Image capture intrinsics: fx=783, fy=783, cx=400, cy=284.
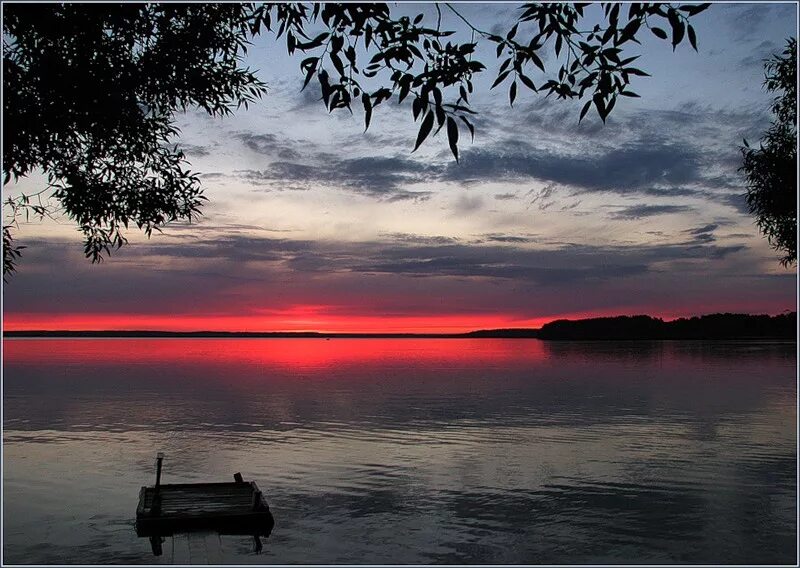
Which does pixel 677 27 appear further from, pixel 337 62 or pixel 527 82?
pixel 337 62

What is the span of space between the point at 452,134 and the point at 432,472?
25.9m

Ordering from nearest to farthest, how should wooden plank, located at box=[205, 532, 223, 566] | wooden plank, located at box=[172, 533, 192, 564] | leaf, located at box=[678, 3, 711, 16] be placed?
leaf, located at box=[678, 3, 711, 16]
wooden plank, located at box=[172, 533, 192, 564]
wooden plank, located at box=[205, 532, 223, 566]

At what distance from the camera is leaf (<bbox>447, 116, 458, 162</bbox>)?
6316mm

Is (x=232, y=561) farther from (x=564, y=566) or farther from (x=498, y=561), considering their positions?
(x=564, y=566)

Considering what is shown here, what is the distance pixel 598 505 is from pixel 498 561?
690 cm

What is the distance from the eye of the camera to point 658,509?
2445 cm

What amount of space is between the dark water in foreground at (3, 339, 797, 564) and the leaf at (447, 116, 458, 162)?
15.1 m

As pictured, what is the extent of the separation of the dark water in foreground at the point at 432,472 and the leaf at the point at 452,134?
49.5 ft

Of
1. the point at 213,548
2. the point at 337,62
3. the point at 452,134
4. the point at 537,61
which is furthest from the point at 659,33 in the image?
the point at 213,548

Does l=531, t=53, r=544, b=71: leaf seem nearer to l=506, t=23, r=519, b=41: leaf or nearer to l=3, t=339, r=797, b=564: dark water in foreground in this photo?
l=506, t=23, r=519, b=41: leaf

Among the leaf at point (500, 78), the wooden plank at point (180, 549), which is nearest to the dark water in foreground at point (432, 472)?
the wooden plank at point (180, 549)

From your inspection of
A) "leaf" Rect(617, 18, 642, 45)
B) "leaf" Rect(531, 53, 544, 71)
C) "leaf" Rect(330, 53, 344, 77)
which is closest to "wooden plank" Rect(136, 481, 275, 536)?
"leaf" Rect(330, 53, 344, 77)

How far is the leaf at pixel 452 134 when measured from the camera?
249 inches

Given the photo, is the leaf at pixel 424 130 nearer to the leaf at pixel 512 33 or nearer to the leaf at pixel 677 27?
the leaf at pixel 512 33
